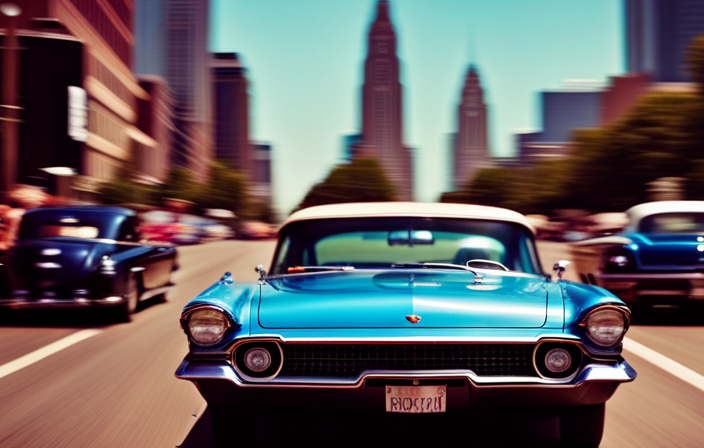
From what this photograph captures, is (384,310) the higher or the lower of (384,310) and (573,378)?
the higher

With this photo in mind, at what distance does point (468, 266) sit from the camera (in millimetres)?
5453

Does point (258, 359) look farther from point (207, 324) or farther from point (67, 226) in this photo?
point (67, 226)

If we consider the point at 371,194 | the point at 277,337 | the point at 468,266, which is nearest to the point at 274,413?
the point at 277,337

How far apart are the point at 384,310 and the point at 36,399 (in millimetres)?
3088

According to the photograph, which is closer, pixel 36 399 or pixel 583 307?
pixel 583 307

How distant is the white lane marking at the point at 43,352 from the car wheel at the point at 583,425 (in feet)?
15.5

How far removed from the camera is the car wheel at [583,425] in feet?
13.9

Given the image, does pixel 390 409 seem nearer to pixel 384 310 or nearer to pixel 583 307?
pixel 384 310

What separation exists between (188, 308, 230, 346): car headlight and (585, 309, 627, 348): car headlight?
1.76m

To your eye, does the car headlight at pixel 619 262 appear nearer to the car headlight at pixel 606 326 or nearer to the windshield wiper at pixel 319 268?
the windshield wiper at pixel 319 268

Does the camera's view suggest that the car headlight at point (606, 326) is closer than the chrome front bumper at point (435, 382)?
No

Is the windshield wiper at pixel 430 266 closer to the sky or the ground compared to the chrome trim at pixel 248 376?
closer to the sky

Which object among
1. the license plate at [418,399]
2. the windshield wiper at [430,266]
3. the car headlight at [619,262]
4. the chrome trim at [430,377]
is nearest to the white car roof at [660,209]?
the car headlight at [619,262]

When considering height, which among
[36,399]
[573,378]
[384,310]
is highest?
[384,310]
